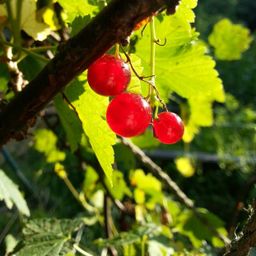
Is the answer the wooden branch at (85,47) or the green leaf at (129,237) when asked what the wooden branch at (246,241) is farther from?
the green leaf at (129,237)

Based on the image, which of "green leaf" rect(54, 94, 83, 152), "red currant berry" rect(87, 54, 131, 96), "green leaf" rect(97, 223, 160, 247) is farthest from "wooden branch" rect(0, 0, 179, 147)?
"green leaf" rect(97, 223, 160, 247)

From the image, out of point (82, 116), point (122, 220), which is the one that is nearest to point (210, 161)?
point (122, 220)

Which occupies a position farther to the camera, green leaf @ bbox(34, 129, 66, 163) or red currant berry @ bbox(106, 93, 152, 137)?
green leaf @ bbox(34, 129, 66, 163)

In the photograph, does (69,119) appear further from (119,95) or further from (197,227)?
(197,227)

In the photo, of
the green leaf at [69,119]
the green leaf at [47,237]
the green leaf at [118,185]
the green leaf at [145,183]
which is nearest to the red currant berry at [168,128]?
the green leaf at [69,119]

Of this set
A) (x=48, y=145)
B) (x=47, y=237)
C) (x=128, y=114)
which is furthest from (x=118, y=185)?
(x=128, y=114)

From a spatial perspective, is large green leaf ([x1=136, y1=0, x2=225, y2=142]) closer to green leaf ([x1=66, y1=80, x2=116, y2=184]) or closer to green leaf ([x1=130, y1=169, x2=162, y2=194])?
green leaf ([x1=66, y1=80, x2=116, y2=184])
